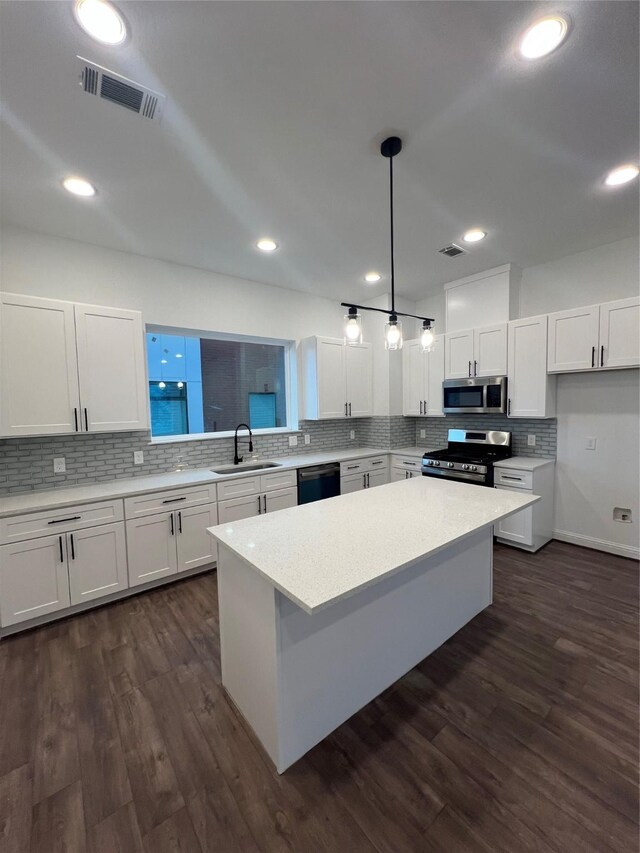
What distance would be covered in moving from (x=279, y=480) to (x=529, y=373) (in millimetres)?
2856

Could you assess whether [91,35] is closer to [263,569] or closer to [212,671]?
[263,569]

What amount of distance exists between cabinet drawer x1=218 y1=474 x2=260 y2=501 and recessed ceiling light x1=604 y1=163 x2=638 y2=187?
3.55 meters

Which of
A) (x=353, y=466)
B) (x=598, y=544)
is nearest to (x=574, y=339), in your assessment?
(x=598, y=544)

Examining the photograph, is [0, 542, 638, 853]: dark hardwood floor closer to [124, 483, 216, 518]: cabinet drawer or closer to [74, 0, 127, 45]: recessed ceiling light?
[124, 483, 216, 518]: cabinet drawer

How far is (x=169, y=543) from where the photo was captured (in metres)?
2.98

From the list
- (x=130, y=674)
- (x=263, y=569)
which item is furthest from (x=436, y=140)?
(x=130, y=674)

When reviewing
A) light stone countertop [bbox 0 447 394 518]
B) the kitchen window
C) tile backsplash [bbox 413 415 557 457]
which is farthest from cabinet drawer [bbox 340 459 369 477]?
tile backsplash [bbox 413 415 557 457]

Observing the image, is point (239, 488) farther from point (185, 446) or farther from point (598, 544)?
point (598, 544)

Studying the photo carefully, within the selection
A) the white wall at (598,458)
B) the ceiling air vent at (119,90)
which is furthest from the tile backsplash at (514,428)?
the ceiling air vent at (119,90)

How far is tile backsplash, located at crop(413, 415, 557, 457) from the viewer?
149 inches

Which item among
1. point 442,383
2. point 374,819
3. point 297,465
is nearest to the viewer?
point 374,819

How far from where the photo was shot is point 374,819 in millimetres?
1296

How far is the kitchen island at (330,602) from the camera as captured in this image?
55.4 inches

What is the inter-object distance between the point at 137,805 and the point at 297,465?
2.72 meters
